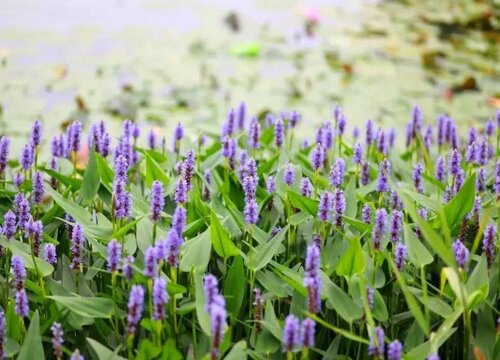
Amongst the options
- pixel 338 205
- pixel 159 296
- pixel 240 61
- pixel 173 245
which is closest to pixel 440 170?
pixel 338 205

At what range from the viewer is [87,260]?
209cm

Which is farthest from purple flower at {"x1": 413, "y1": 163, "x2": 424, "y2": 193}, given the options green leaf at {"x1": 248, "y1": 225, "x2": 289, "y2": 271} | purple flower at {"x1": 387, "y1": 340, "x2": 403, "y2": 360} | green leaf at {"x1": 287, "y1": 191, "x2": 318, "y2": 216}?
purple flower at {"x1": 387, "y1": 340, "x2": 403, "y2": 360}

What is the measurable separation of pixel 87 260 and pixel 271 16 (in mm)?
6346

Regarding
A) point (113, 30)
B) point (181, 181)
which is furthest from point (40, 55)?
point (181, 181)

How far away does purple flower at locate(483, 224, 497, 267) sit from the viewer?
184 centimetres

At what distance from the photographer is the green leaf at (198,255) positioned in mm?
1854

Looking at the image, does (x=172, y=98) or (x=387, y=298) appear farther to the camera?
(x=172, y=98)

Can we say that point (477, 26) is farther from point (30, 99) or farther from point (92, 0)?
point (30, 99)

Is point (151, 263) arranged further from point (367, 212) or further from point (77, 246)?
point (367, 212)

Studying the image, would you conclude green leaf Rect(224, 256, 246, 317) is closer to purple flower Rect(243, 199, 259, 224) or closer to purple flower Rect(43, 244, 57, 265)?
purple flower Rect(243, 199, 259, 224)

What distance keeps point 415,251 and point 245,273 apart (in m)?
0.44

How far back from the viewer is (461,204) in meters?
2.07

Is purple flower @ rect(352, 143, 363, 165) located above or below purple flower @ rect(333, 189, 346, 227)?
above

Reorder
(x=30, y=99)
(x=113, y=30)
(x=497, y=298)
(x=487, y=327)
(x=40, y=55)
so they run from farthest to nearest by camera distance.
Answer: (x=113, y=30) → (x=40, y=55) → (x=30, y=99) → (x=497, y=298) → (x=487, y=327)
